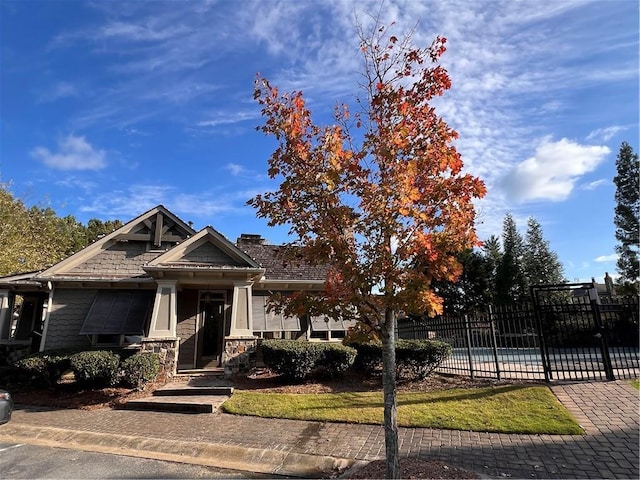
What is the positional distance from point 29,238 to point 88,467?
31.1m

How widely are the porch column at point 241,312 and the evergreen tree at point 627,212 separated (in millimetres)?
33279

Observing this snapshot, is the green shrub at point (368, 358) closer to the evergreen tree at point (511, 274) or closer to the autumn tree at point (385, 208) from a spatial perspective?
the autumn tree at point (385, 208)

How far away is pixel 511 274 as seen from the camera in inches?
1534

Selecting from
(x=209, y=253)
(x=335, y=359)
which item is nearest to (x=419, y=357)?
(x=335, y=359)

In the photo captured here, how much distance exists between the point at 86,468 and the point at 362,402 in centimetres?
563

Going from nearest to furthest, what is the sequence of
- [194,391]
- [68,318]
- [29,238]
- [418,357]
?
[194,391]
[418,357]
[68,318]
[29,238]

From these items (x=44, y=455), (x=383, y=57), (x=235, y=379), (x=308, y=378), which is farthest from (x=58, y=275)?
(x=383, y=57)

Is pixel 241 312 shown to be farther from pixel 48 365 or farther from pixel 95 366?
pixel 48 365

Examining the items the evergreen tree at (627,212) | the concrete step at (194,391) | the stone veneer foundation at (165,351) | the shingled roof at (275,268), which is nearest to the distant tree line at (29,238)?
the shingled roof at (275,268)

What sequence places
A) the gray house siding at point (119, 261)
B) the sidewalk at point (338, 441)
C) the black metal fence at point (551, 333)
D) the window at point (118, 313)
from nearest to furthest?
the sidewalk at point (338, 441), the black metal fence at point (551, 333), the window at point (118, 313), the gray house siding at point (119, 261)

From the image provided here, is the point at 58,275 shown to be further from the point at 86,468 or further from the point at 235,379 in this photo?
the point at 86,468

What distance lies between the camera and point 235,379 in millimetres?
12289

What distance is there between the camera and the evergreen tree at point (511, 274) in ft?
126

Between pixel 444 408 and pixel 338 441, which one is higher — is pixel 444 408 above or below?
above
